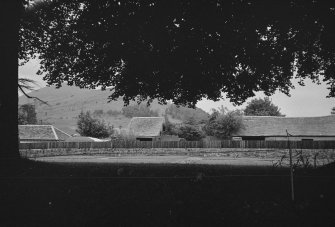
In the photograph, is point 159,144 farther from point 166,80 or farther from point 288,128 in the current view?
point 166,80

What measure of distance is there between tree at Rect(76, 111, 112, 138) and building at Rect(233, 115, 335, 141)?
34373 mm

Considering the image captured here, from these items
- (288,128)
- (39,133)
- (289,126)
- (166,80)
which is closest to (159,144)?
(288,128)

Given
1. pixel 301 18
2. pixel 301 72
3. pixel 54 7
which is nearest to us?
pixel 301 18

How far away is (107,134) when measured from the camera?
80625 millimetres

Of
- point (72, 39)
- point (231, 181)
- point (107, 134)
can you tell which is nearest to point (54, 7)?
point (72, 39)

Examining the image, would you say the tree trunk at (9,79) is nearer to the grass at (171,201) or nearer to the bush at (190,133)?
the grass at (171,201)

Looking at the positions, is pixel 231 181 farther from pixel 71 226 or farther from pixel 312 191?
pixel 71 226

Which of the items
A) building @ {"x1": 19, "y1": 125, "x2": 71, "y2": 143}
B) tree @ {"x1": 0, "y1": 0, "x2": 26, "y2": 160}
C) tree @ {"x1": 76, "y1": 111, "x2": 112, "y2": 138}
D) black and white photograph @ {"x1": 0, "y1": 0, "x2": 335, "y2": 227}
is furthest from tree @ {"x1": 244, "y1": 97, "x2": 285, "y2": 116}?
tree @ {"x1": 0, "y1": 0, "x2": 26, "y2": 160}

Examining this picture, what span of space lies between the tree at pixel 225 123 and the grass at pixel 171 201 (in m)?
55.9

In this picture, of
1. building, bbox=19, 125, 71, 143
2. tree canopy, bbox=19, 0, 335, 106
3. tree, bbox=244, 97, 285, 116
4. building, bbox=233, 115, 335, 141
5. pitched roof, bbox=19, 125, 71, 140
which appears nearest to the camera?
tree canopy, bbox=19, 0, 335, 106

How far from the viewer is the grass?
5203 millimetres

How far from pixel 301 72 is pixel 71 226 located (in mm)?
12461

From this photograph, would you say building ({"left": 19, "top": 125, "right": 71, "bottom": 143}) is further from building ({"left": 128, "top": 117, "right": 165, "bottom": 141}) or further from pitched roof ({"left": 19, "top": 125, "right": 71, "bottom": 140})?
building ({"left": 128, "top": 117, "right": 165, "bottom": 141})

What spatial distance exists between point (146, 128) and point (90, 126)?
48.6ft
